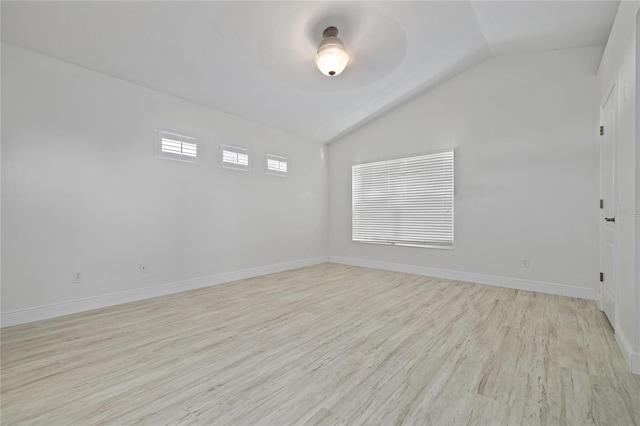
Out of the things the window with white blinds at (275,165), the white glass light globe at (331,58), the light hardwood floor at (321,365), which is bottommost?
the light hardwood floor at (321,365)

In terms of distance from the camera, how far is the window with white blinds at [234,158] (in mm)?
4719

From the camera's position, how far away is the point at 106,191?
3.50 metres

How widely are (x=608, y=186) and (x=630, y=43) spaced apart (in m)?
1.56

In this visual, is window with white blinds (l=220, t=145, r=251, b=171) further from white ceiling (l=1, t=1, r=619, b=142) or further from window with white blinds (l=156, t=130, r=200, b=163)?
white ceiling (l=1, t=1, r=619, b=142)

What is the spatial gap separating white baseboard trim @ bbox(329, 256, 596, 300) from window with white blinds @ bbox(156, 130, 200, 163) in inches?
151

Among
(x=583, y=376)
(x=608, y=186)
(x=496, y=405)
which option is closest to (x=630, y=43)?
Answer: (x=608, y=186)

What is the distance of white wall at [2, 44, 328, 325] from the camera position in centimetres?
296

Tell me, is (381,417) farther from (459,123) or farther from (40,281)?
(459,123)

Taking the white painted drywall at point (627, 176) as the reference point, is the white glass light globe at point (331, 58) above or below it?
above

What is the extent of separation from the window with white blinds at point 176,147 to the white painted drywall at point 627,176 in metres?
4.76

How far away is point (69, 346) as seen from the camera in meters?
2.47

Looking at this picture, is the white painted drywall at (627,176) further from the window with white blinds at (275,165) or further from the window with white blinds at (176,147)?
the window with white blinds at (176,147)

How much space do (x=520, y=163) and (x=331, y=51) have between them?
3.24 metres

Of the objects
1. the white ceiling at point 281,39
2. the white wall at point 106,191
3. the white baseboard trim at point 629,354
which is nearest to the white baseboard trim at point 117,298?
the white wall at point 106,191
